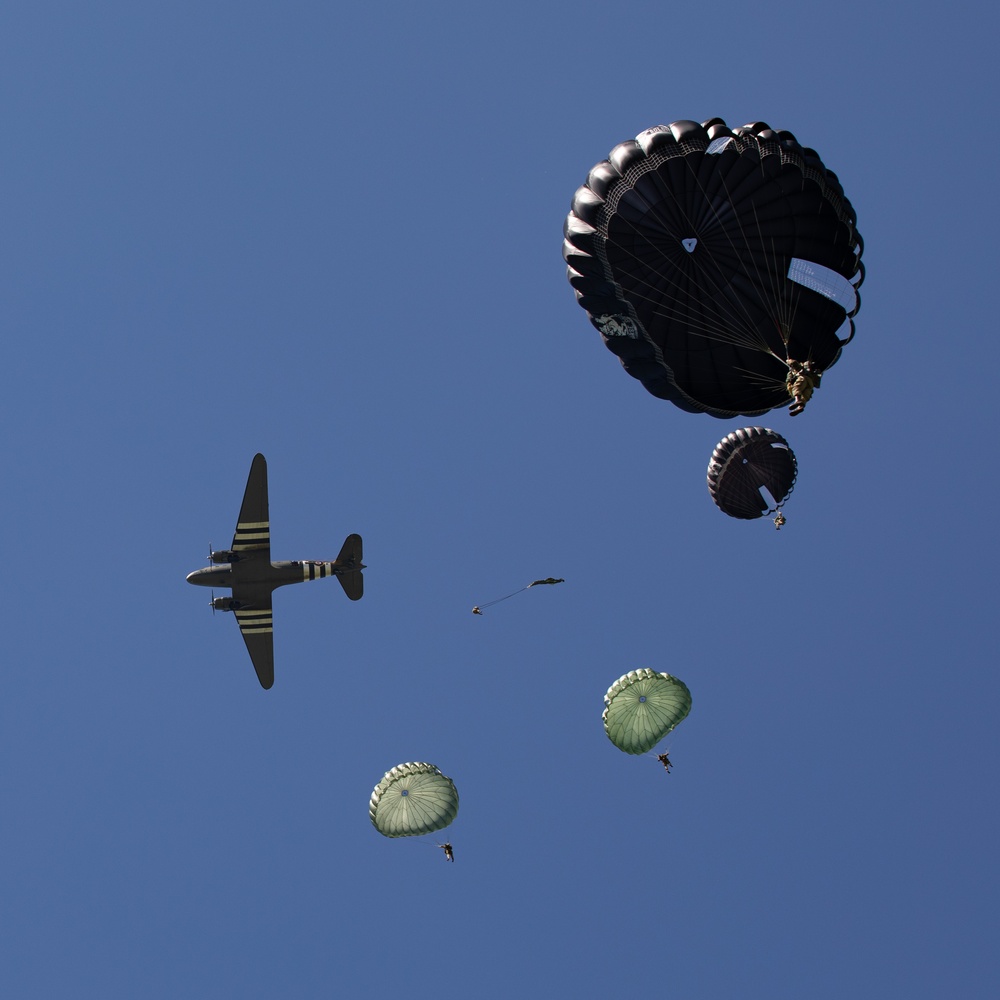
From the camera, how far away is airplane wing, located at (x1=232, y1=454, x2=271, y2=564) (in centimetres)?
4181

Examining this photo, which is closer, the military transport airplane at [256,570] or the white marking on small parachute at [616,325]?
the white marking on small parachute at [616,325]

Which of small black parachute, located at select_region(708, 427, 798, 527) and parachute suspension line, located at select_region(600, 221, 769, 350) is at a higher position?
parachute suspension line, located at select_region(600, 221, 769, 350)

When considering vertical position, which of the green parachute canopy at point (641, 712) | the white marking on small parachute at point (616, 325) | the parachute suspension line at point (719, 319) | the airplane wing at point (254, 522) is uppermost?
the airplane wing at point (254, 522)

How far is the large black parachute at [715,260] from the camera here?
3303cm

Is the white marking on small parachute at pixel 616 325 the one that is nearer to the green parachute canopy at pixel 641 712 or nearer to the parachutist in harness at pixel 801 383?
the parachutist in harness at pixel 801 383

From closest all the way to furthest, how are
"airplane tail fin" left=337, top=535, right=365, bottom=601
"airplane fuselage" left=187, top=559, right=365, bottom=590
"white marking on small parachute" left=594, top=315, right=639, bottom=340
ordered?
"white marking on small parachute" left=594, top=315, right=639, bottom=340 → "airplane fuselage" left=187, top=559, right=365, bottom=590 → "airplane tail fin" left=337, top=535, right=365, bottom=601

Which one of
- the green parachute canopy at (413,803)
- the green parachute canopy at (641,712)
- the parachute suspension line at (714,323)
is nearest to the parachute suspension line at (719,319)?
the parachute suspension line at (714,323)

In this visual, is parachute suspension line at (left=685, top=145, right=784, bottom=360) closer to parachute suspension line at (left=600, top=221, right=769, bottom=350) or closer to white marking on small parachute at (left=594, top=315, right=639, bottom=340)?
parachute suspension line at (left=600, top=221, right=769, bottom=350)

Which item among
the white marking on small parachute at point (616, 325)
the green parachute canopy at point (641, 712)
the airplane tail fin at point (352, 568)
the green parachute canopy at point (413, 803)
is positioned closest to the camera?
the white marking on small parachute at point (616, 325)

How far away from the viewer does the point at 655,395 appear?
37750 millimetres

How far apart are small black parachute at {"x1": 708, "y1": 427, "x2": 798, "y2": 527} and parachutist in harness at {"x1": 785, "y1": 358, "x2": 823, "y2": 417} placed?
672 centimetres

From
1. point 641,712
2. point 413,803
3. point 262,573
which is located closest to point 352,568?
point 262,573

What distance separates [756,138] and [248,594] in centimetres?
2588

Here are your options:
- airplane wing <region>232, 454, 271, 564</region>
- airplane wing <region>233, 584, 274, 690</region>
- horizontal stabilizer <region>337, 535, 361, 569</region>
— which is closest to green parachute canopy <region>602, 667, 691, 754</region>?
horizontal stabilizer <region>337, 535, 361, 569</region>
